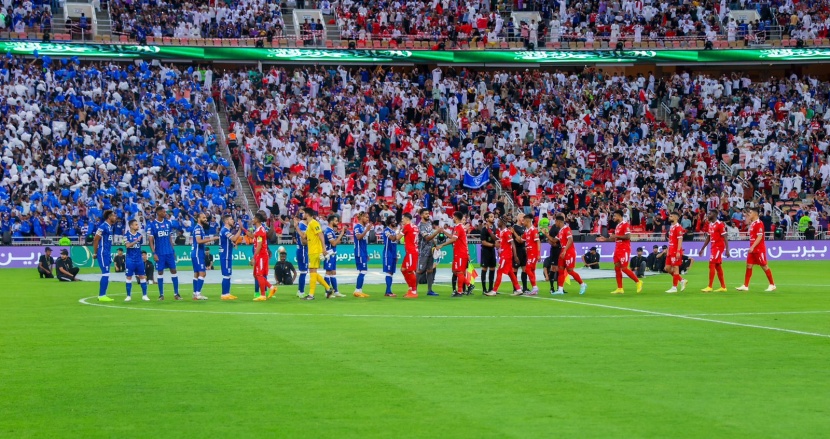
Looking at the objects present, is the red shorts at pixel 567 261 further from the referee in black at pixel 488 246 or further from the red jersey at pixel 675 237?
the red jersey at pixel 675 237

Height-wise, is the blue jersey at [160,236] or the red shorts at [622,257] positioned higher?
the blue jersey at [160,236]

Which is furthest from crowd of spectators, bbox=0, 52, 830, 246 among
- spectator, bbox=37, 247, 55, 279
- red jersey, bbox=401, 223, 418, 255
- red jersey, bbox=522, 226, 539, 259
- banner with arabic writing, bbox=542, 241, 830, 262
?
red jersey, bbox=522, 226, 539, 259

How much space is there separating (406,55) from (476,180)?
10.8m

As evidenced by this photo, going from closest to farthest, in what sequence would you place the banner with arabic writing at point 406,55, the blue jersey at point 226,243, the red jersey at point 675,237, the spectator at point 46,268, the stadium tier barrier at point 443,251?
the blue jersey at point 226,243 → the red jersey at point 675,237 → the spectator at point 46,268 → the stadium tier barrier at point 443,251 → the banner with arabic writing at point 406,55

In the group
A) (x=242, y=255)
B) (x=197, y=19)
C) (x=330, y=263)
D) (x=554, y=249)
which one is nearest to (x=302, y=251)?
(x=330, y=263)

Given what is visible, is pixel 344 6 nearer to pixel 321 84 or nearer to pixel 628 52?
pixel 321 84

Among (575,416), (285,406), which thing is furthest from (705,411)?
(285,406)

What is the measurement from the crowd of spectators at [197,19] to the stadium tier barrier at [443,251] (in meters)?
16.3

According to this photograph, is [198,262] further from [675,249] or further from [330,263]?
[675,249]

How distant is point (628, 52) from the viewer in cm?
6078

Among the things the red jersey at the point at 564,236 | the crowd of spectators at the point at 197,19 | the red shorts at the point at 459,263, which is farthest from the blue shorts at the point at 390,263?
the crowd of spectators at the point at 197,19

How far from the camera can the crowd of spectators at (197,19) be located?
54.7m

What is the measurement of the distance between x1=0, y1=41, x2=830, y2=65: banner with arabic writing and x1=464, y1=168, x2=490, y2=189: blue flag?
34.6 ft

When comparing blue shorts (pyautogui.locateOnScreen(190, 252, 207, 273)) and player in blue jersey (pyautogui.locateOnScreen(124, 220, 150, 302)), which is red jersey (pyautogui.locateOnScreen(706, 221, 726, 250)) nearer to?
blue shorts (pyautogui.locateOnScreen(190, 252, 207, 273))
